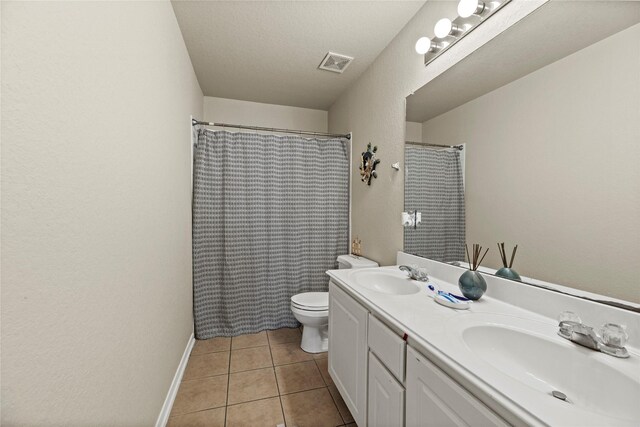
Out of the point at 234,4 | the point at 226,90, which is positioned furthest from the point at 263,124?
the point at 234,4

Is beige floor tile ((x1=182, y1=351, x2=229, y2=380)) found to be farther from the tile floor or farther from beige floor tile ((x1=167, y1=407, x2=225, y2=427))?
beige floor tile ((x1=167, y1=407, x2=225, y2=427))

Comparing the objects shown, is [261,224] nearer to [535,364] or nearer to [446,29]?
Result: [446,29]

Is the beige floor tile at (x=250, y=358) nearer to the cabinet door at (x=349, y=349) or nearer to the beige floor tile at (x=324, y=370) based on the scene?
the beige floor tile at (x=324, y=370)

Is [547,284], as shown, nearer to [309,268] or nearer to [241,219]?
[309,268]

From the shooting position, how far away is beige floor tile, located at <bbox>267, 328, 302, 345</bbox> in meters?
2.32

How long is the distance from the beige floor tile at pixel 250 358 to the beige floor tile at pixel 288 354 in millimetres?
54

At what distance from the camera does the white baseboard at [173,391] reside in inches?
53.9

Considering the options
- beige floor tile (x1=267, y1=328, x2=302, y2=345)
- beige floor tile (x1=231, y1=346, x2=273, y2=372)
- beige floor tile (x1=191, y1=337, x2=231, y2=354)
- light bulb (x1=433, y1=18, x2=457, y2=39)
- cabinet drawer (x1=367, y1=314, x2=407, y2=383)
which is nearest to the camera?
cabinet drawer (x1=367, y1=314, x2=407, y2=383)

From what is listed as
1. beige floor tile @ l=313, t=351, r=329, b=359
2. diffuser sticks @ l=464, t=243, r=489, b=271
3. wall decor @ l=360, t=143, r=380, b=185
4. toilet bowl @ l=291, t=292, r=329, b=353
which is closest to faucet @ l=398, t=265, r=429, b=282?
diffuser sticks @ l=464, t=243, r=489, b=271

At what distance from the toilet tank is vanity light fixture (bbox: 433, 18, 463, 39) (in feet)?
5.13

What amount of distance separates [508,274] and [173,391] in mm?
1954

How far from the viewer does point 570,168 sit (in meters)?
0.92

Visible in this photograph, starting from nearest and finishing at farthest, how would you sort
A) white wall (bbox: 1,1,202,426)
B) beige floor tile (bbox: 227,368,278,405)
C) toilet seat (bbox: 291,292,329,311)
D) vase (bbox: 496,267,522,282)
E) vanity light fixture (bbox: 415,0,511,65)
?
white wall (bbox: 1,1,202,426) → vase (bbox: 496,267,522,282) → vanity light fixture (bbox: 415,0,511,65) → beige floor tile (bbox: 227,368,278,405) → toilet seat (bbox: 291,292,329,311)

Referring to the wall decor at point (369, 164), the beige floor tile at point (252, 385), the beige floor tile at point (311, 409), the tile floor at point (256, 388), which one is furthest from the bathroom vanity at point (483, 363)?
the wall decor at point (369, 164)
